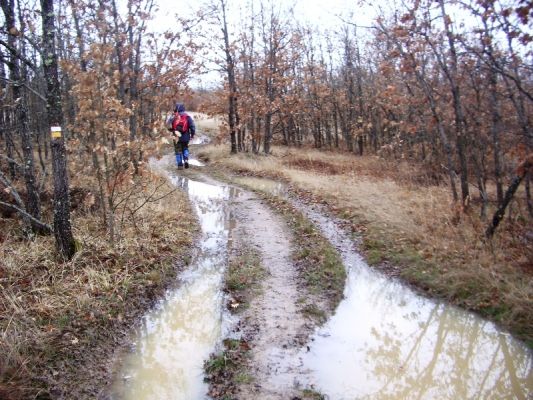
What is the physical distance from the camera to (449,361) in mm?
5094

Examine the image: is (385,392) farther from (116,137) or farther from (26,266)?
(116,137)

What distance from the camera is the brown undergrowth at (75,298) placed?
14.4 ft

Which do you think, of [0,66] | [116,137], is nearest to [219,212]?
[116,137]

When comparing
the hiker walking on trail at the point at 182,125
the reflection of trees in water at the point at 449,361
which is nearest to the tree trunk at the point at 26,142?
the reflection of trees in water at the point at 449,361

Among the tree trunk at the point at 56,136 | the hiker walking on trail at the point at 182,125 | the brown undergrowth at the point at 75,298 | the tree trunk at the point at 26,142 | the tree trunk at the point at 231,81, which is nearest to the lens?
the brown undergrowth at the point at 75,298

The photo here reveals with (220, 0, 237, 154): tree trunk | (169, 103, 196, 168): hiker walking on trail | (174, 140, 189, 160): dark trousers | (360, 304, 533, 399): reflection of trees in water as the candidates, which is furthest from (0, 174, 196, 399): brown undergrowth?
(220, 0, 237, 154): tree trunk

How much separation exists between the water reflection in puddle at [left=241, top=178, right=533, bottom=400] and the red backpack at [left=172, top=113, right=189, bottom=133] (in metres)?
11.0

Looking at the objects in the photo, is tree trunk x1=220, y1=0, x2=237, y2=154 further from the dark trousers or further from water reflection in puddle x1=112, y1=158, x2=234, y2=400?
water reflection in puddle x1=112, y1=158, x2=234, y2=400

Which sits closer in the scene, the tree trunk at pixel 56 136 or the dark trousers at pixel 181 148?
the tree trunk at pixel 56 136

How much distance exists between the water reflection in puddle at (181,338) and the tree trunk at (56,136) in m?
1.81

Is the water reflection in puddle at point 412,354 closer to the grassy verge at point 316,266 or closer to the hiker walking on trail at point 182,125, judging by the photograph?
the grassy verge at point 316,266

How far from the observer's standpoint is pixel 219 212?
36.1 ft

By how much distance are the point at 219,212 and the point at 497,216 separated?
6293mm

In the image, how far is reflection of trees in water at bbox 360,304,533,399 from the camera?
14.9 ft
